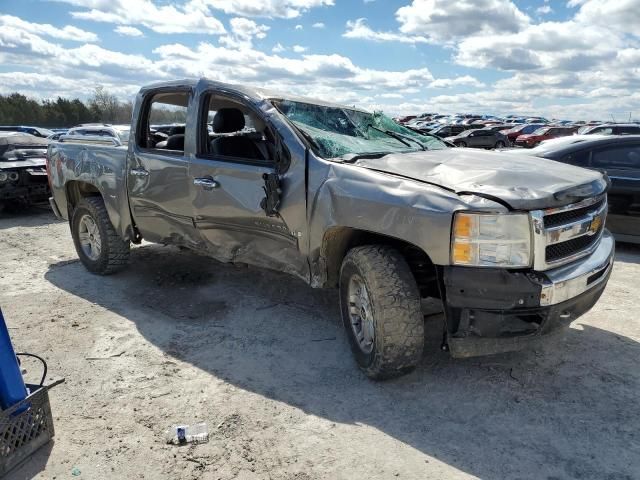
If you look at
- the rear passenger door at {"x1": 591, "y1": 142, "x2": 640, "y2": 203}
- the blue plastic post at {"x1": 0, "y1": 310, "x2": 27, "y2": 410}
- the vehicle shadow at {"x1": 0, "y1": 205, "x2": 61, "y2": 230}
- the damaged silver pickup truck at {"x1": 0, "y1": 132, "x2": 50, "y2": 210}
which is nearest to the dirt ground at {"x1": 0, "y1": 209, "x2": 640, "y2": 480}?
the blue plastic post at {"x1": 0, "y1": 310, "x2": 27, "y2": 410}

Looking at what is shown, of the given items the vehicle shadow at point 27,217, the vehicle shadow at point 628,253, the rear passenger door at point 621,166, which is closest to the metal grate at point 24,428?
the vehicle shadow at point 628,253

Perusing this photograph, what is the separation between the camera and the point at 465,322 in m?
2.85

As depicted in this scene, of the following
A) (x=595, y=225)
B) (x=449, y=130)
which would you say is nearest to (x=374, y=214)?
(x=595, y=225)

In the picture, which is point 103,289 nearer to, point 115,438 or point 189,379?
point 189,379

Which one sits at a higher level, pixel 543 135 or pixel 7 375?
pixel 7 375

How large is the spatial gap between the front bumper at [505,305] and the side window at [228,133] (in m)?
2.11

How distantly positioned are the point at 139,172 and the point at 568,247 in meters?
3.64

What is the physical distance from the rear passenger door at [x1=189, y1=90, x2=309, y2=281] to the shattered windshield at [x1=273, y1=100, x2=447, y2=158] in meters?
0.23

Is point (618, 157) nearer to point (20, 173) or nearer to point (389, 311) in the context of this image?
point (389, 311)

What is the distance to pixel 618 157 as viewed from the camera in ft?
21.8

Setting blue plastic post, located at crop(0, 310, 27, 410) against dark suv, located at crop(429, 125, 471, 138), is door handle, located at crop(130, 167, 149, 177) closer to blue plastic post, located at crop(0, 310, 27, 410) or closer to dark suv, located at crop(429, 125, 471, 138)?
blue plastic post, located at crop(0, 310, 27, 410)

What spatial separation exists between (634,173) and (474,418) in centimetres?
485

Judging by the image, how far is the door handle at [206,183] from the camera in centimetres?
411

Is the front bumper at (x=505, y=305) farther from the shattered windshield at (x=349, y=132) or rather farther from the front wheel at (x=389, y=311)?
the shattered windshield at (x=349, y=132)
